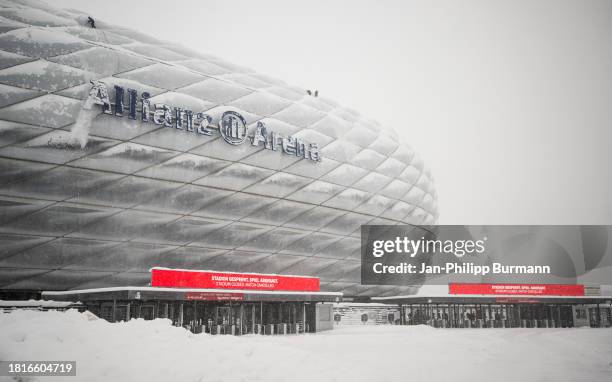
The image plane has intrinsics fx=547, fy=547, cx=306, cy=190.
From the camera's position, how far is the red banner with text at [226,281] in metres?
28.1

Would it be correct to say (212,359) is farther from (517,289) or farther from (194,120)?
(517,289)

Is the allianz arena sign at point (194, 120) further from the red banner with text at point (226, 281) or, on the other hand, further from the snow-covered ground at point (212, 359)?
the snow-covered ground at point (212, 359)

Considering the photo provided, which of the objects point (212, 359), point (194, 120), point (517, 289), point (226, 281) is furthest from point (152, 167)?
point (517, 289)

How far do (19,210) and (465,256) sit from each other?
45439mm

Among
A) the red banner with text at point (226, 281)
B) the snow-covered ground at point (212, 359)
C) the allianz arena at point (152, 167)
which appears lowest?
the snow-covered ground at point (212, 359)

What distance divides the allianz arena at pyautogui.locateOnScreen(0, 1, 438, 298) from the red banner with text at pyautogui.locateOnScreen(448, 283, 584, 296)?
8623mm

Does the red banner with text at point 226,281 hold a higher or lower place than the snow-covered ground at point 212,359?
higher

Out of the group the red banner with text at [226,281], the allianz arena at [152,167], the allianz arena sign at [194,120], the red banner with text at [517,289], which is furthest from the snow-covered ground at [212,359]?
the red banner with text at [517,289]

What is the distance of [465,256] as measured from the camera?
5928 centimetres

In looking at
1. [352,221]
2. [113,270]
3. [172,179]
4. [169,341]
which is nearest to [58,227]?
[113,270]

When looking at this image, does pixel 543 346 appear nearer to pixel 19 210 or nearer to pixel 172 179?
pixel 172 179

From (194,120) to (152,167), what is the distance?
4012mm

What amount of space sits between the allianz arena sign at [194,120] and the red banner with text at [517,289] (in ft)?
49.5

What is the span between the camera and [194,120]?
107 ft
